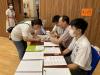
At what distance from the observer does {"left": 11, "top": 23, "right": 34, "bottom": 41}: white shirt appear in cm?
259

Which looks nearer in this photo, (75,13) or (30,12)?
(75,13)

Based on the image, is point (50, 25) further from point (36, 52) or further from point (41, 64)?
point (41, 64)

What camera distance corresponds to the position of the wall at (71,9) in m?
3.93

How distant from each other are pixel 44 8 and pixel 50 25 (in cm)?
44

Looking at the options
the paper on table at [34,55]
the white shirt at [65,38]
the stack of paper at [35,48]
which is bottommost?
the paper on table at [34,55]

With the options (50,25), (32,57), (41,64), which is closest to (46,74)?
(41,64)

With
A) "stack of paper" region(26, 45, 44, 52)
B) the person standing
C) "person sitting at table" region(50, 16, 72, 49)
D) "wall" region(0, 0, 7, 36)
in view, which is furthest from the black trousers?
"wall" region(0, 0, 7, 36)

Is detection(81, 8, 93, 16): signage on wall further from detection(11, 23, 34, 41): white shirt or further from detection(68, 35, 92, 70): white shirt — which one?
detection(68, 35, 92, 70): white shirt

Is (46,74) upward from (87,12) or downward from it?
downward

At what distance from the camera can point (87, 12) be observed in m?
3.99

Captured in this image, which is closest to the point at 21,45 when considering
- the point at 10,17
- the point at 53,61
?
the point at 53,61

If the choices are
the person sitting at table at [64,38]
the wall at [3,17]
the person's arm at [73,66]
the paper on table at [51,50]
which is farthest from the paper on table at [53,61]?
the wall at [3,17]

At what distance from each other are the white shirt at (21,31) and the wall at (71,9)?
1368 millimetres

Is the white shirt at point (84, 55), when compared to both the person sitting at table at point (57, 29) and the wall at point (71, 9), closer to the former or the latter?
the person sitting at table at point (57, 29)
